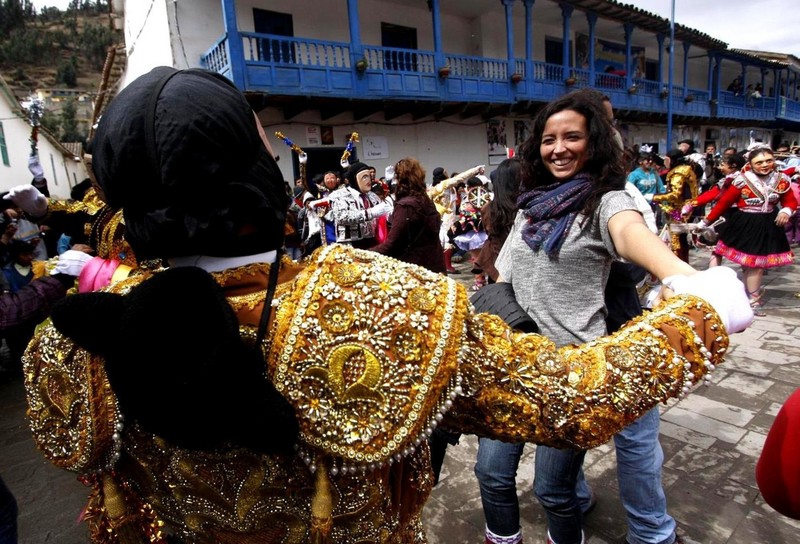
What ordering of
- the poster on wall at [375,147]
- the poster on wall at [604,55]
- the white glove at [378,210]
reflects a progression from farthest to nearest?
the poster on wall at [604,55]
the poster on wall at [375,147]
the white glove at [378,210]

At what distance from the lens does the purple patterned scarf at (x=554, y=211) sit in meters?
1.60

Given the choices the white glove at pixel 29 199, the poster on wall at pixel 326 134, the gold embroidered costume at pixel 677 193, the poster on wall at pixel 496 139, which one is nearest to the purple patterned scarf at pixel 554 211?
the white glove at pixel 29 199

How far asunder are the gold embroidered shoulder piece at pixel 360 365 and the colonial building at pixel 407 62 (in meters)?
9.49

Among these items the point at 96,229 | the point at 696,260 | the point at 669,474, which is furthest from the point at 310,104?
the point at 669,474

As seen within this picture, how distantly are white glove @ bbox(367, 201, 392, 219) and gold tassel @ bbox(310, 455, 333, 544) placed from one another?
184 inches

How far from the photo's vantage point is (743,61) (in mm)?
22688

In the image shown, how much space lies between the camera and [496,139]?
14.6m

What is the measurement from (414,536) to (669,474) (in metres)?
2.10

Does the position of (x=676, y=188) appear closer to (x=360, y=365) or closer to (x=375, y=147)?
(x=360, y=365)

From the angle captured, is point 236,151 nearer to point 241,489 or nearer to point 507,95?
point 241,489

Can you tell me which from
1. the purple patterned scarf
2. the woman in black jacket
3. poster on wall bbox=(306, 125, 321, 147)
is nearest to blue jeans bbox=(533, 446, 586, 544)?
the purple patterned scarf

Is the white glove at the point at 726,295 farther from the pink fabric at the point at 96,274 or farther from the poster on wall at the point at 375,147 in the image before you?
the poster on wall at the point at 375,147

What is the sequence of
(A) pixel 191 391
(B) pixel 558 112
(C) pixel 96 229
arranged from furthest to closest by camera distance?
(C) pixel 96 229
(B) pixel 558 112
(A) pixel 191 391

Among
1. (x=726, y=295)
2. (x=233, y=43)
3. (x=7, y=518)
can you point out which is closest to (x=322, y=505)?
(x=726, y=295)
